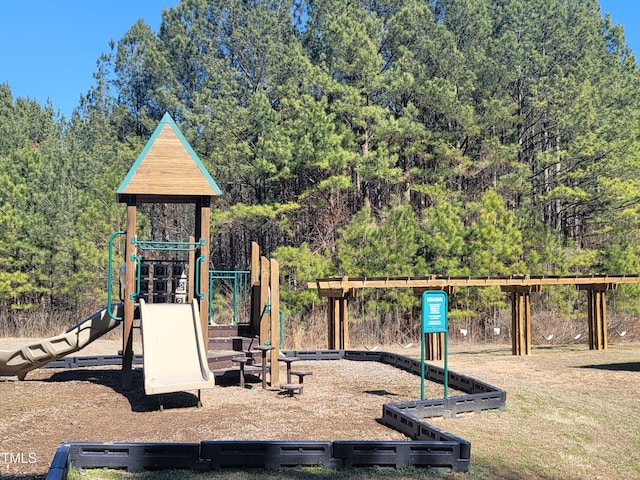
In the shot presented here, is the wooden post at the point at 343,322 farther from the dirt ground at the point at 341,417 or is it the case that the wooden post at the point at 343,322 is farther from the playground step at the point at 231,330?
the playground step at the point at 231,330

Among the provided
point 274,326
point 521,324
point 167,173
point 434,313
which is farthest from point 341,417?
point 521,324

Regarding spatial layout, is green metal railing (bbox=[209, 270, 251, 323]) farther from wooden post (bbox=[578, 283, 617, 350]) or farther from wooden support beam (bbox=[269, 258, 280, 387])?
wooden post (bbox=[578, 283, 617, 350])

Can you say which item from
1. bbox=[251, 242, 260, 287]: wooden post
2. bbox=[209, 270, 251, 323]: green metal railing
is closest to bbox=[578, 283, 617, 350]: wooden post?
bbox=[209, 270, 251, 323]: green metal railing

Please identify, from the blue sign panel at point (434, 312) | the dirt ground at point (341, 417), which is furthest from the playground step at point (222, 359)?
the blue sign panel at point (434, 312)

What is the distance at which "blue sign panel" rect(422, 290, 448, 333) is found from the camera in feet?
32.7

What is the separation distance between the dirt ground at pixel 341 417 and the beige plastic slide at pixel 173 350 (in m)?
0.46

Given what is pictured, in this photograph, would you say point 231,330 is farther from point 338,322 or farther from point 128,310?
point 338,322

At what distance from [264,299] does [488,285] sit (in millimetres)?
7814

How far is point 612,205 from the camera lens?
3198 cm

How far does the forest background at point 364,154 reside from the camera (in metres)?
28.4

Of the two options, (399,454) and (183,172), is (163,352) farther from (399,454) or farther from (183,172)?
(399,454)

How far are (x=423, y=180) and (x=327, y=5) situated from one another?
10.6 metres

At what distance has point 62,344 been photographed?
12.2 meters

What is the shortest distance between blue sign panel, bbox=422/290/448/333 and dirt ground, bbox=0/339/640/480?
1.42 meters
